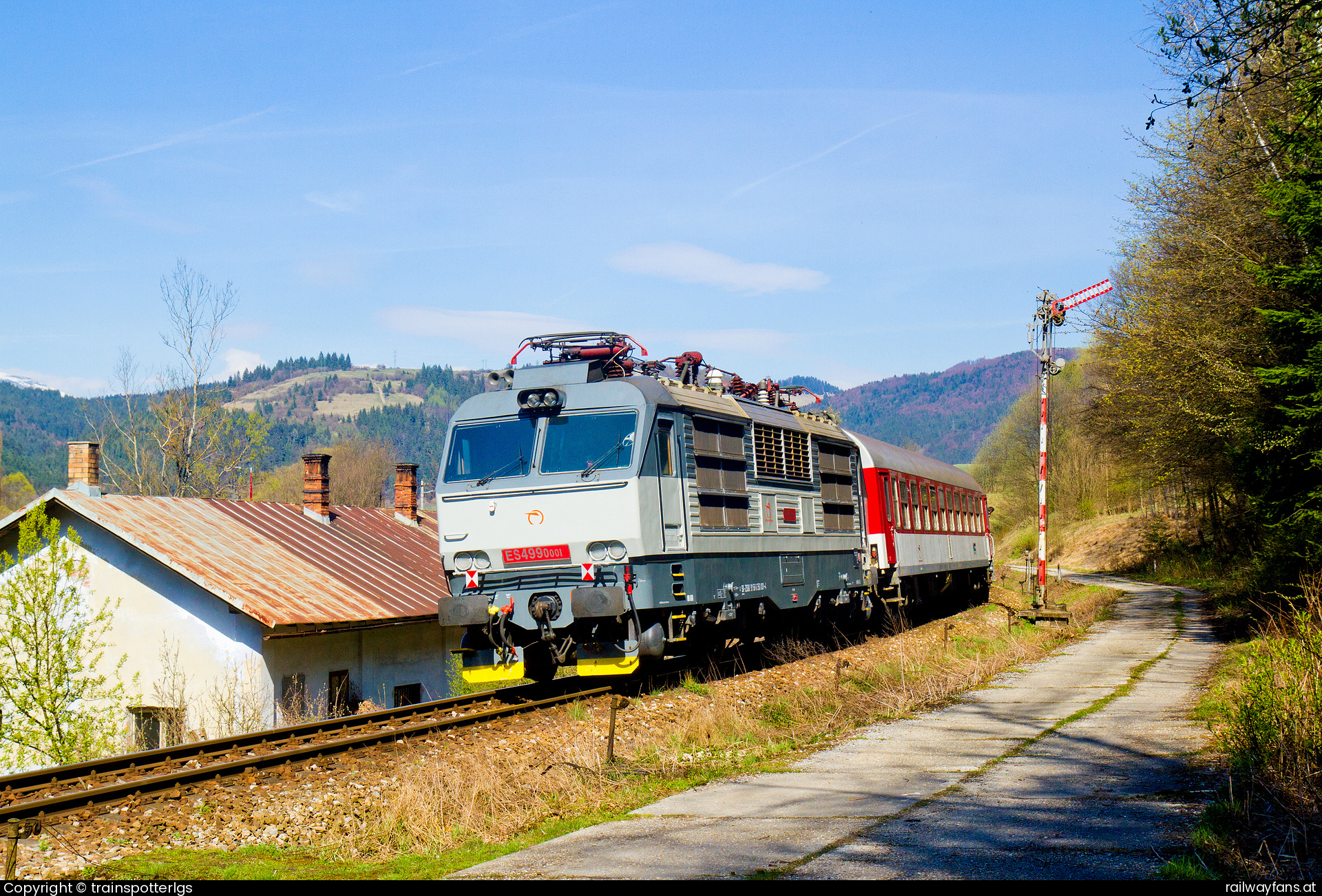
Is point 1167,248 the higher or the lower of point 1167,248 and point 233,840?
the higher

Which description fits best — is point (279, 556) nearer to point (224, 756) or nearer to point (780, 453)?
point (780, 453)

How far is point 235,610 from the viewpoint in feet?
65.0

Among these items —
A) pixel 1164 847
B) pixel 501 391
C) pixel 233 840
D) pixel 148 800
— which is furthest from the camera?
pixel 501 391

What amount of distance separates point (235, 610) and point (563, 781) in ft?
41.8

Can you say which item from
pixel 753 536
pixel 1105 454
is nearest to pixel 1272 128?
pixel 753 536

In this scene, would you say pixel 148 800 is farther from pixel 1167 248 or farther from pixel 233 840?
pixel 1167 248

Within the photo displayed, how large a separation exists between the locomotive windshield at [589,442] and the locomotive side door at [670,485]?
0.44 meters

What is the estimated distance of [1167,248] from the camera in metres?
25.2

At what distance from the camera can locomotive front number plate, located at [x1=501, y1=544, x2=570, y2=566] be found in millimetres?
13406

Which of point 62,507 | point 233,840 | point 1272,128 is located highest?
point 1272,128

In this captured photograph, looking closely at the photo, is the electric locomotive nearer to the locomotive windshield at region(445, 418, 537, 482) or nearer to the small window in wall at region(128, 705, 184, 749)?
the locomotive windshield at region(445, 418, 537, 482)

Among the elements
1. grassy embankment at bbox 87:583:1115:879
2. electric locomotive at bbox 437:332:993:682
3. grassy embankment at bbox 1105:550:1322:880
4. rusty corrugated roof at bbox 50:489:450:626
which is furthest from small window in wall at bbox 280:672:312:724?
grassy embankment at bbox 1105:550:1322:880

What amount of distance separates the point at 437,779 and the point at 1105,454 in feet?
206

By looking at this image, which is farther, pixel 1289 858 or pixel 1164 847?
pixel 1164 847
